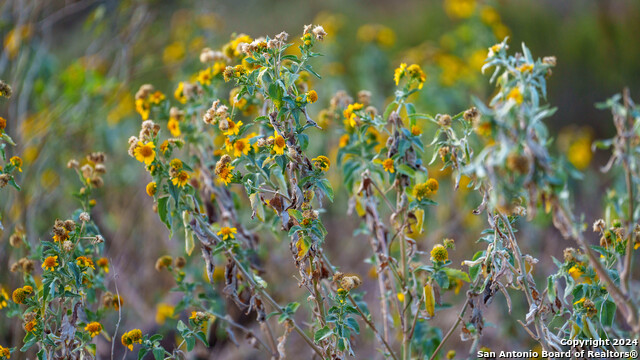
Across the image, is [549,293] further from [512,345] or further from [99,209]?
[99,209]

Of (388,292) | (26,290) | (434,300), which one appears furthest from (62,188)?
(434,300)

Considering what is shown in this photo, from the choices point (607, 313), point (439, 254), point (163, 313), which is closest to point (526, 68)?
point (439, 254)

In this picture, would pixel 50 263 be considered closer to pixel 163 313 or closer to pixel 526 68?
pixel 163 313

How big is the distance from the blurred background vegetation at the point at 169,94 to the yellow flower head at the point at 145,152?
85 centimetres

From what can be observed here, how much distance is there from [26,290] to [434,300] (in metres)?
1.29

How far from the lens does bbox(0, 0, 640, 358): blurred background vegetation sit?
126 inches

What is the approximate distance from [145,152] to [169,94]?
3704 mm

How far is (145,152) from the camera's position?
1660 mm

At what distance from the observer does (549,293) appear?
1.61m

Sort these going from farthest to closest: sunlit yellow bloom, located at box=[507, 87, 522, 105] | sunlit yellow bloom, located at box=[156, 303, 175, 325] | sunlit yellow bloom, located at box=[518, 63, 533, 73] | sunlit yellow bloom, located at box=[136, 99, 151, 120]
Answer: sunlit yellow bloom, located at box=[156, 303, 175, 325] < sunlit yellow bloom, located at box=[136, 99, 151, 120] < sunlit yellow bloom, located at box=[518, 63, 533, 73] < sunlit yellow bloom, located at box=[507, 87, 522, 105]

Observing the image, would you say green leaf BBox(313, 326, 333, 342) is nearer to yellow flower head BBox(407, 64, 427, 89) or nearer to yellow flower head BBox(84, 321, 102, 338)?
yellow flower head BBox(84, 321, 102, 338)

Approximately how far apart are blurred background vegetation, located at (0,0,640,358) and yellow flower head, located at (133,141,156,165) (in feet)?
2.80

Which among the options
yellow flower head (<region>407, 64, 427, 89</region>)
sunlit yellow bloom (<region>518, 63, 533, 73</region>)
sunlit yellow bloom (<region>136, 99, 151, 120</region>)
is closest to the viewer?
sunlit yellow bloom (<region>518, 63, 533, 73</region>)

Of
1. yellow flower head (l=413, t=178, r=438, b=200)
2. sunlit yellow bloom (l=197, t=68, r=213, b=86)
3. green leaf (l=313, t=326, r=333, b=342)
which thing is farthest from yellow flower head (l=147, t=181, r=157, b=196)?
yellow flower head (l=413, t=178, r=438, b=200)
